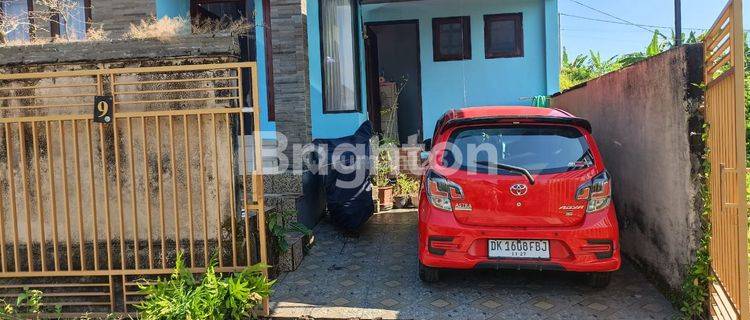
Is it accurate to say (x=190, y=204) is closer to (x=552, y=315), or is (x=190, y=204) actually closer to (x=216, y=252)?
(x=216, y=252)

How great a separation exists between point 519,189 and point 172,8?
690cm

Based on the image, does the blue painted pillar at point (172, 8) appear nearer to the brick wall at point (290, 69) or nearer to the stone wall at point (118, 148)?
the brick wall at point (290, 69)

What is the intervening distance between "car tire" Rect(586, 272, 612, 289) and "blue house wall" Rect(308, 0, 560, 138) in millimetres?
6455

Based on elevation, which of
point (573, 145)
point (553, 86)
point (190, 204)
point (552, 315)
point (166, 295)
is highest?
point (553, 86)

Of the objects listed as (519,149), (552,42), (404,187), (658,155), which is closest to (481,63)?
(552,42)

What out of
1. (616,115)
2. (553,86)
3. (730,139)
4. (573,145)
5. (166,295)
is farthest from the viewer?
(553,86)

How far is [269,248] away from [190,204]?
98 centimetres

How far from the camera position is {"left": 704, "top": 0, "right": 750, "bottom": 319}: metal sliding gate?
Answer: 3027 mm

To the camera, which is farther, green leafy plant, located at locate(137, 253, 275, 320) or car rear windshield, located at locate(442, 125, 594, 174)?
car rear windshield, located at locate(442, 125, 594, 174)

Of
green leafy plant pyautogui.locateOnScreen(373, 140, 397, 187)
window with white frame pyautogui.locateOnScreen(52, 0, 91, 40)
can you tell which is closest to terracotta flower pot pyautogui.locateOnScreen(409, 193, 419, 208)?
green leafy plant pyautogui.locateOnScreen(373, 140, 397, 187)

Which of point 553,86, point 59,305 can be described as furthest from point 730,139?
point 553,86

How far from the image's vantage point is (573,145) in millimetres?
4191

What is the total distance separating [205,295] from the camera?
3602 millimetres

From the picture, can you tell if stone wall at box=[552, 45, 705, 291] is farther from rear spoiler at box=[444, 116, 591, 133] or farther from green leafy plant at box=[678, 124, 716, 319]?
rear spoiler at box=[444, 116, 591, 133]
